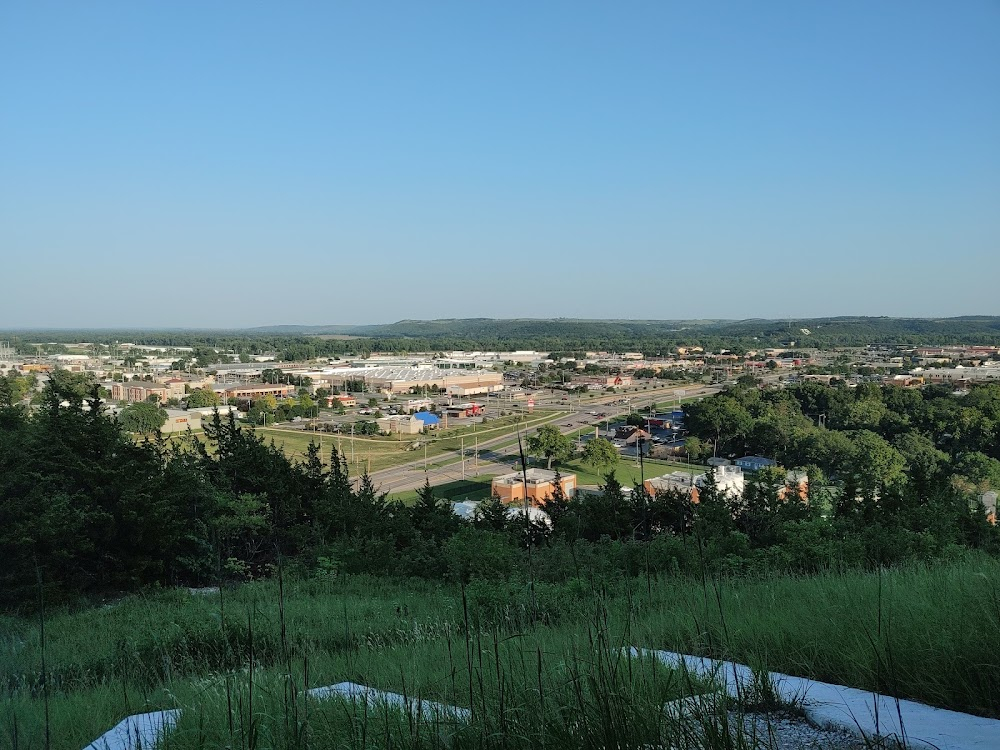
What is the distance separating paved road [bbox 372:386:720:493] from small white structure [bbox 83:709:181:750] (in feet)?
49.5

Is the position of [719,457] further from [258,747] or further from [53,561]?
[258,747]

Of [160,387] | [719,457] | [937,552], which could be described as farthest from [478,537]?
[160,387]

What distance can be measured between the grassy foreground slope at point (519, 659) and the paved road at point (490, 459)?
41.7 feet

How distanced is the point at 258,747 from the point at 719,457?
106 feet

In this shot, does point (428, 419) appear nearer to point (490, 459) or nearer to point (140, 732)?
point (490, 459)

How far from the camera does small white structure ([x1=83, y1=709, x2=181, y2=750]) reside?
2262 mm

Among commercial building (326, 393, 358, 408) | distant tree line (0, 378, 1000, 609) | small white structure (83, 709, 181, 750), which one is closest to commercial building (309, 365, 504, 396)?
commercial building (326, 393, 358, 408)

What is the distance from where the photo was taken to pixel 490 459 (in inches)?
1252

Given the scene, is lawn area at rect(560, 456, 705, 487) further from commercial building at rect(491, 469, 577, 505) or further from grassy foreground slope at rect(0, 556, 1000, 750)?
grassy foreground slope at rect(0, 556, 1000, 750)

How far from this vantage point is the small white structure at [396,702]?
2.10 m

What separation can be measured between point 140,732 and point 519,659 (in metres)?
1.49

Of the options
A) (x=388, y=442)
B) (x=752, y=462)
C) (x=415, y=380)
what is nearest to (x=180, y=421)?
(x=388, y=442)

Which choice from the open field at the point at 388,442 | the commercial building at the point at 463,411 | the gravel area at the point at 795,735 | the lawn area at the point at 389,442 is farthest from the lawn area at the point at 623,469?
the gravel area at the point at 795,735

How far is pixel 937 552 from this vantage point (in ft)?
21.0
